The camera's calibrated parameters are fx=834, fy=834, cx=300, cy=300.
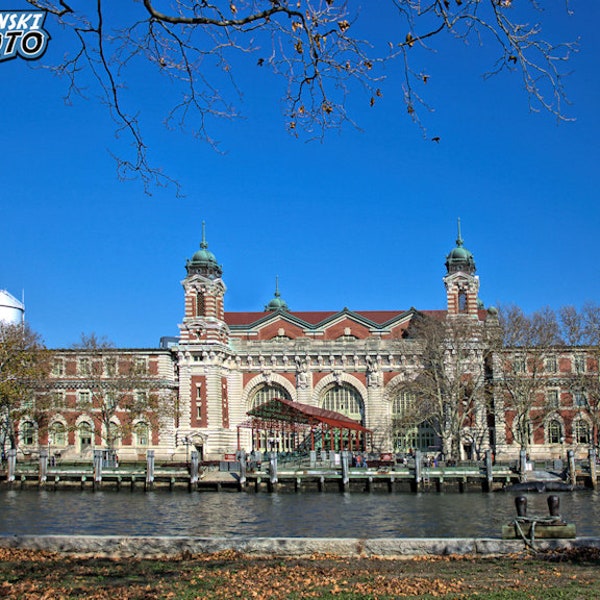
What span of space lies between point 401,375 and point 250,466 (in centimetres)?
2252

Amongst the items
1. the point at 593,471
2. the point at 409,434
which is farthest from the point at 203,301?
the point at 593,471

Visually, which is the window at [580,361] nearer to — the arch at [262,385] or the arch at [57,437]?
the arch at [262,385]

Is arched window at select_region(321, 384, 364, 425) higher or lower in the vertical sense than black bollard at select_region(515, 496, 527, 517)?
higher

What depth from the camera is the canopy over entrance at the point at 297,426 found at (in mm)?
62719

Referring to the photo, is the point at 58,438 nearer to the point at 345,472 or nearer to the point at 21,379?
the point at 21,379

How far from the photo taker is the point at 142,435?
76375mm

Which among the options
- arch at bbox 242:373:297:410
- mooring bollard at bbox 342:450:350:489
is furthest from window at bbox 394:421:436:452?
mooring bollard at bbox 342:450:350:489

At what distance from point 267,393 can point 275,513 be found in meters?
43.5

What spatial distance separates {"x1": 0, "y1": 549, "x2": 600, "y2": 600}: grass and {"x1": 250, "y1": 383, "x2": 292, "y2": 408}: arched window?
63.6 meters

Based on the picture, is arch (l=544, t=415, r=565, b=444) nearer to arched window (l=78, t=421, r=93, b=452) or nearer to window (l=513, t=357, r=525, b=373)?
window (l=513, t=357, r=525, b=373)

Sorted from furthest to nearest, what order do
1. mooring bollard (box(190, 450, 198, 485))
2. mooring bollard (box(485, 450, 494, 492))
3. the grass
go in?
mooring bollard (box(190, 450, 198, 485)) < mooring bollard (box(485, 450, 494, 492)) < the grass

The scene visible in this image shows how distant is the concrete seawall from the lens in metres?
17.5

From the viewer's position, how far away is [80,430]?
75750 mm

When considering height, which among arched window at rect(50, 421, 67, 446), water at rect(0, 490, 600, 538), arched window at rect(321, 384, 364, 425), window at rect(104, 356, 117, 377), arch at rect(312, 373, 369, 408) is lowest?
water at rect(0, 490, 600, 538)
